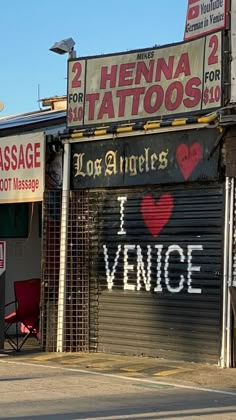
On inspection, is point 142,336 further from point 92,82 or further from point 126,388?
point 92,82

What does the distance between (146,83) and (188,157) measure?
154 centimetres

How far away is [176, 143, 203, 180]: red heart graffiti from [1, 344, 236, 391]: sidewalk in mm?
2910

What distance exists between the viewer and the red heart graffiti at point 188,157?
39.4ft

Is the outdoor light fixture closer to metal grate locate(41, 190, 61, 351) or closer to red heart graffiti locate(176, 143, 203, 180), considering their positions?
metal grate locate(41, 190, 61, 351)

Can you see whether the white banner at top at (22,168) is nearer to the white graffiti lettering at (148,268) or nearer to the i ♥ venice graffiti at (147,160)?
the i ♥ venice graffiti at (147,160)

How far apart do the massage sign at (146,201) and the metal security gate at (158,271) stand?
2cm

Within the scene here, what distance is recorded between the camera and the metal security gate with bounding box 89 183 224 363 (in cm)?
1181

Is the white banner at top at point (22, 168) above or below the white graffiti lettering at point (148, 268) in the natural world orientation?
above

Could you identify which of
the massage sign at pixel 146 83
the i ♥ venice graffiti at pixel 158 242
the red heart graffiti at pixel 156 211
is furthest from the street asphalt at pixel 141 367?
the massage sign at pixel 146 83

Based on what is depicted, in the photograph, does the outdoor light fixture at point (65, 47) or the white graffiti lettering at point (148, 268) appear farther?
the outdoor light fixture at point (65, 47)

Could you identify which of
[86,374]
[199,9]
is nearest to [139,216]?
[86,374]

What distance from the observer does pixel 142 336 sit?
12570 millimetres

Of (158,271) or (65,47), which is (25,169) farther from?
(158,271)

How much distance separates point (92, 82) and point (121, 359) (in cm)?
474
